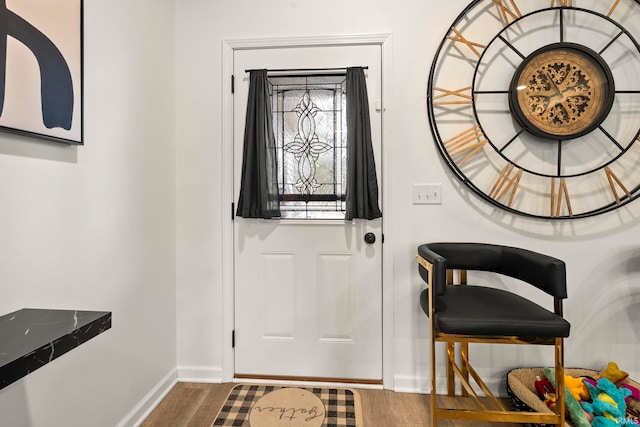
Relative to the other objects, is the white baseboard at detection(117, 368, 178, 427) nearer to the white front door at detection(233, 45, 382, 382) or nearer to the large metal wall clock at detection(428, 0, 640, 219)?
the white front door at detection(233, 45, 382, 382)

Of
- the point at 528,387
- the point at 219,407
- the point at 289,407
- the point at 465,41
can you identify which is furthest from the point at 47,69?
the point at 528,387

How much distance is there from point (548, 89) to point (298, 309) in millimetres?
1948

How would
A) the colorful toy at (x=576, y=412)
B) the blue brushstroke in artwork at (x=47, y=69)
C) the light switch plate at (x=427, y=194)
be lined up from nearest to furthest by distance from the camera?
the blue brushstroke in artwork at (x=47, y=69) → the colorful toy at (x=576, y=412) → the light switch plate at (x=427, y=194)

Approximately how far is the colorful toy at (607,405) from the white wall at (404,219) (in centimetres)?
30

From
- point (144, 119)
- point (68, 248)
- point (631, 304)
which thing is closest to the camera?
point (68, 248)

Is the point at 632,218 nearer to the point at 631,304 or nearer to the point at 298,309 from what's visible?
the point at 631,304

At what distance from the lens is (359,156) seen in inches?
82.4

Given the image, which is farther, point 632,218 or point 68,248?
point 632,218

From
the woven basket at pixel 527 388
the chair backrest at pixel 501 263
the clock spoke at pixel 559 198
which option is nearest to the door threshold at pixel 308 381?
the woven basket at pixel 527 388

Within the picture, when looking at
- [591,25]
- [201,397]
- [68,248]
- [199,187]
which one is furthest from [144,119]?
[591,25]

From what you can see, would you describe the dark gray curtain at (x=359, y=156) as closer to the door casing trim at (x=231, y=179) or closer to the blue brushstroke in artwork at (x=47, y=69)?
the door casing trim at (x=231, y=179)

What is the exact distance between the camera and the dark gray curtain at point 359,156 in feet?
6.88

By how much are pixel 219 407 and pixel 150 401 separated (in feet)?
1.24

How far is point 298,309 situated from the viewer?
2213 mm
